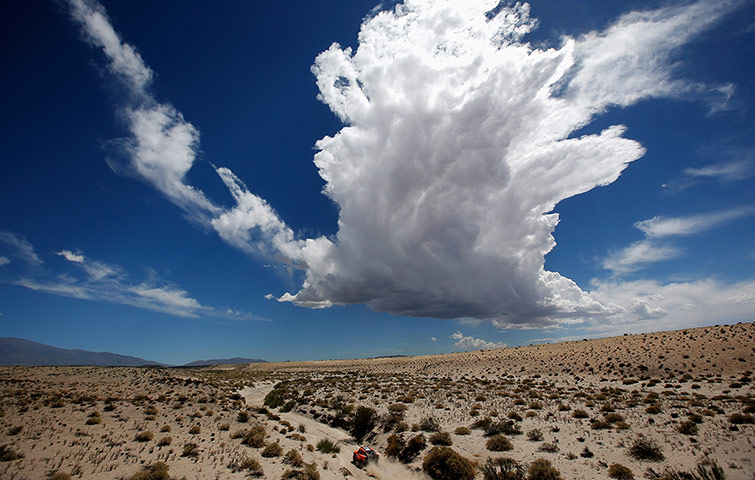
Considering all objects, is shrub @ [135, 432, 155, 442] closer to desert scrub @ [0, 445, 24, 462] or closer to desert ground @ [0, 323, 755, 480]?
desert ground @ [0, 323, 755, 480]

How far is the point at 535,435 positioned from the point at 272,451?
15098 mm

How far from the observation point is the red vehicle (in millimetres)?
17844

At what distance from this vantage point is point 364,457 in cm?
1798

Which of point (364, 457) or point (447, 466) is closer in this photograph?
point (447, 466)

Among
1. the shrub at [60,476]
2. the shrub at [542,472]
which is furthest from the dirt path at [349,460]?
the shrub at [60,476]

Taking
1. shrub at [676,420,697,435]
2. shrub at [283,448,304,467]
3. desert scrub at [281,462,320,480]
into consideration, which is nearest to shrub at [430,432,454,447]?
desert scrub at [281,462,320,480]

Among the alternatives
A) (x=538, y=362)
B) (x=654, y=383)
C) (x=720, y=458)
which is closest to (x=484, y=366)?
(x=538, y=362)

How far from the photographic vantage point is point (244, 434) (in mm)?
19953

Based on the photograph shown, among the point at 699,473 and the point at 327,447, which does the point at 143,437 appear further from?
the point at 699,473

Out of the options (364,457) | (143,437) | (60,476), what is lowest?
(364,457)

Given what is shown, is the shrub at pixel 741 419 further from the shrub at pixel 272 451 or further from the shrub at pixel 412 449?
the shrub at pixel 272 451

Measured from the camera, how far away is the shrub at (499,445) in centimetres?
1647

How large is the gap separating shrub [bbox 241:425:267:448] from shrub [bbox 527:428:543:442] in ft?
52.1

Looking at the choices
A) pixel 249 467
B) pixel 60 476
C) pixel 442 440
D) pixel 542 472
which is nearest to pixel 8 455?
pixel 60 476
